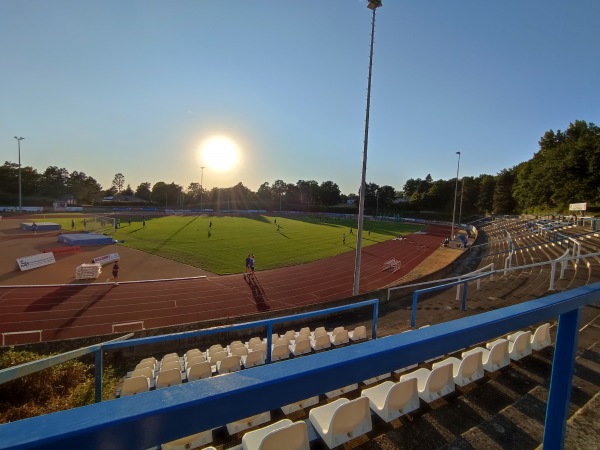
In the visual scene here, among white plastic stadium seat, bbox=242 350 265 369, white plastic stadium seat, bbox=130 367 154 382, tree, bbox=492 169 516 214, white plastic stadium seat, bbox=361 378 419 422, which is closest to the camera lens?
white plastic stadium seat, bbox=361 378 419 422

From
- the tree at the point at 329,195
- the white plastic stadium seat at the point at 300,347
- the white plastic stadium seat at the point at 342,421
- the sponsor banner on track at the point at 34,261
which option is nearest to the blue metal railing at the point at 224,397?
the white plastic stadium seat at the point at 342,421

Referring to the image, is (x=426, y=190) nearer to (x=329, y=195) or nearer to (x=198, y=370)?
(x=329, y=195)

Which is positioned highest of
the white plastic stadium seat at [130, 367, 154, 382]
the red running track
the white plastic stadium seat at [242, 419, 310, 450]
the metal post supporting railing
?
the metal post supporting railing

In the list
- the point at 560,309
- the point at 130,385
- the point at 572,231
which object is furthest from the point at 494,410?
the point at 572,231

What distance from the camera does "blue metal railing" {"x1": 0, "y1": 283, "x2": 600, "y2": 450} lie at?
73 cm

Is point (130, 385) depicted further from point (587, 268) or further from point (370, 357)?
point (587, 268)

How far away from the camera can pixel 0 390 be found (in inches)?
277

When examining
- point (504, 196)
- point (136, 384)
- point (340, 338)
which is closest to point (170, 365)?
point (136, 384)

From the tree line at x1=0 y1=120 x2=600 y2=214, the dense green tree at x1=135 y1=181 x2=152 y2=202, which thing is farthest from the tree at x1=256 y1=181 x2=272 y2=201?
the dense green tree at x1=135 y1=181 x2=152 y2=202

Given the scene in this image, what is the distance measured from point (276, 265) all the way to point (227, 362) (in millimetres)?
21928

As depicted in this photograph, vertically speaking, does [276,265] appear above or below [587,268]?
below

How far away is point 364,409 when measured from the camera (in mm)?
3141

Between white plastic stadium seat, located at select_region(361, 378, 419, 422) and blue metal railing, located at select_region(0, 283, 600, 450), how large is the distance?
2222 millimetres

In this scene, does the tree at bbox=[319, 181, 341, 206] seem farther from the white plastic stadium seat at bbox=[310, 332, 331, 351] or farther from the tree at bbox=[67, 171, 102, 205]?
the white plastic stadium seat at bbox=[310, 332, 331, 351]
